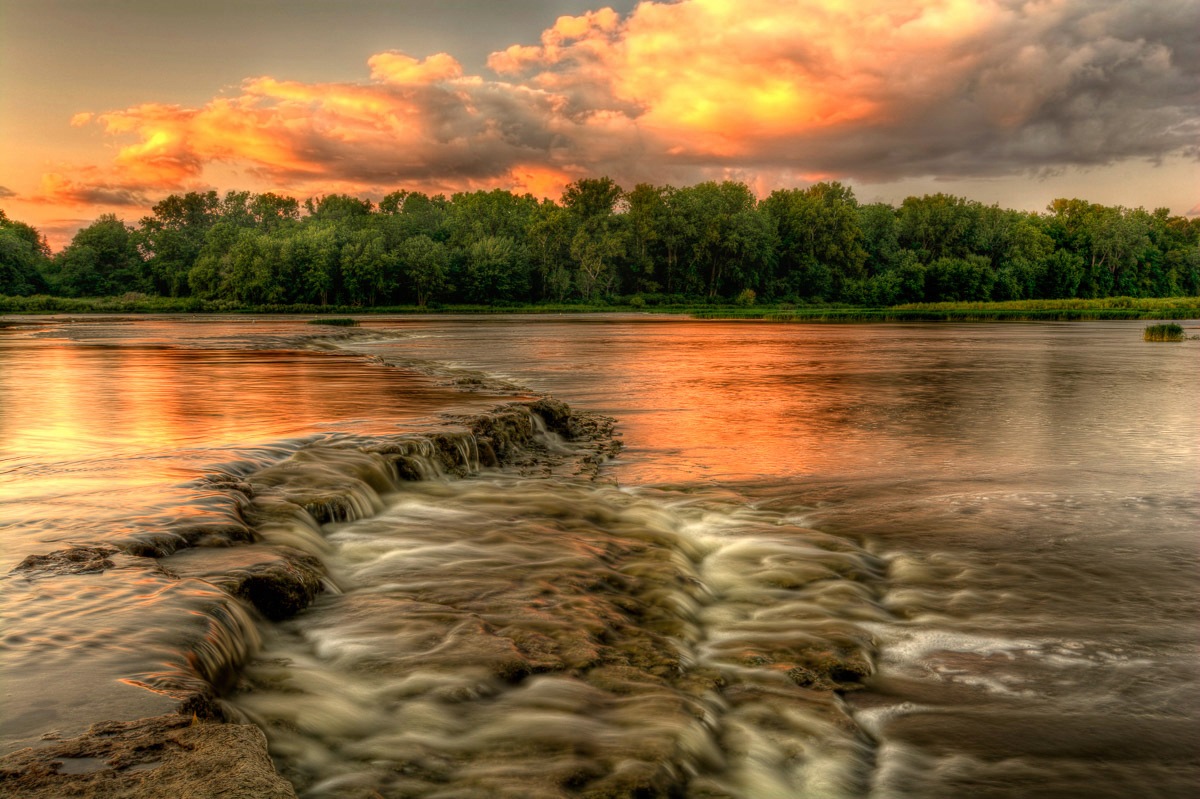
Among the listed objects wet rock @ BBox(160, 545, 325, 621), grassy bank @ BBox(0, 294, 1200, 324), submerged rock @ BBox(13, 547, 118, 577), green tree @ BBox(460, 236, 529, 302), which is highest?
green tree @ BBox(460, 236, 529, 302)

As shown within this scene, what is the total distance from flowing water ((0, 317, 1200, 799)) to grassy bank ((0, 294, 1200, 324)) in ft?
252

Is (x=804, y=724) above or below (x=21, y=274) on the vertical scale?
below

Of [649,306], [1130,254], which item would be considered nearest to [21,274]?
[649,306]

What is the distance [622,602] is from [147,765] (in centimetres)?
393

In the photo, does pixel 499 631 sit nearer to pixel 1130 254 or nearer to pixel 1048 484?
pixel 1048 484

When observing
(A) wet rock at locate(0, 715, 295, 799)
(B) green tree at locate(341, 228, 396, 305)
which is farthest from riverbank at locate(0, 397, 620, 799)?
(B) green tree at locate(341, 228, 396, 305)

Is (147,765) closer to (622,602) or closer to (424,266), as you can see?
(622,602)

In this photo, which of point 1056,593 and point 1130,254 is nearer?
point 1056,593

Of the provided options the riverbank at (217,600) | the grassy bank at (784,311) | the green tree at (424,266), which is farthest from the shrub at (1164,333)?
the green tree at (424,266)

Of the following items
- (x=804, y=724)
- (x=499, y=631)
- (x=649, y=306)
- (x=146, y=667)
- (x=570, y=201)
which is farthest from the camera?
(x=570, y=201)

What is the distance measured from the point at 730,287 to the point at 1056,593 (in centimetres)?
12867

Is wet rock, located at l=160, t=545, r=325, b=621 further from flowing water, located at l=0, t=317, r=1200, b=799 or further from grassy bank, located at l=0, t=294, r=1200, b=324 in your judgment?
grassy bank, located at l=0, t=294, r=1200, b=324

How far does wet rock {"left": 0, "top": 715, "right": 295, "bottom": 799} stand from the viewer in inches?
112

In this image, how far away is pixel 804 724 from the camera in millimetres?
4668
